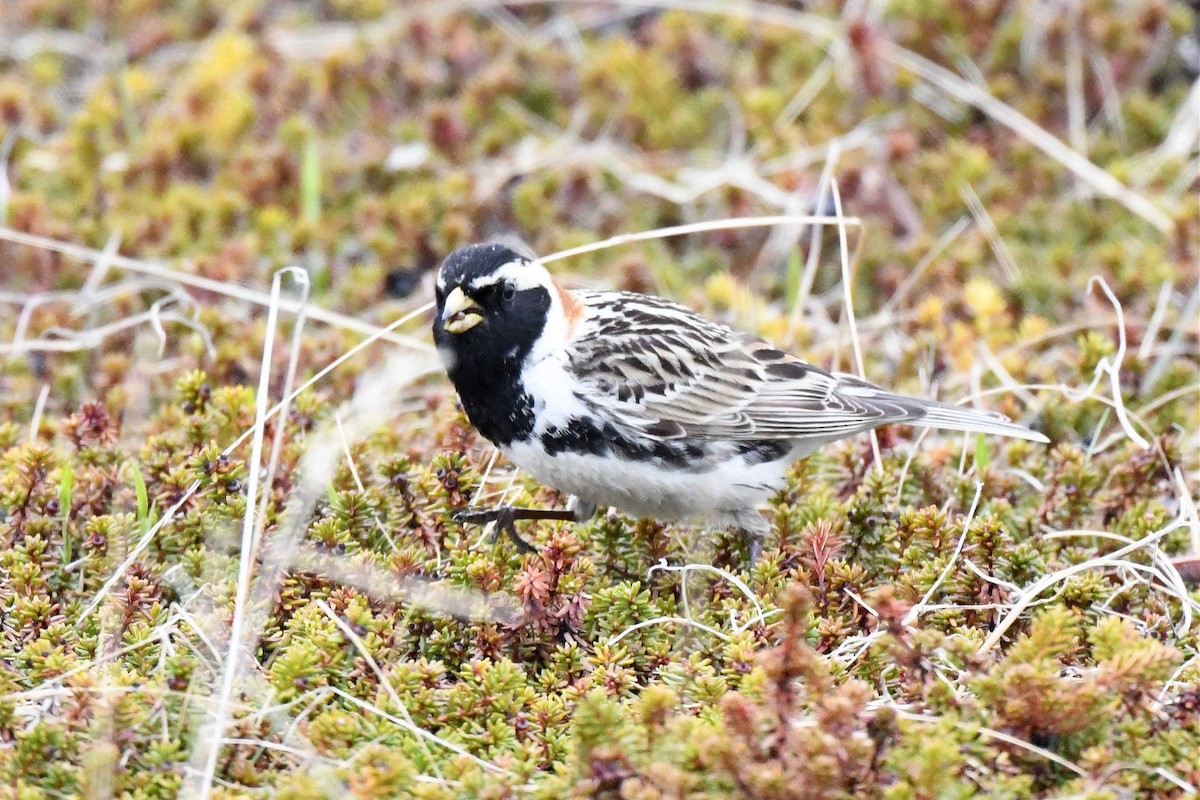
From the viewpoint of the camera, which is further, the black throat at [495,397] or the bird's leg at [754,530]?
the bird's leg at [754,530]

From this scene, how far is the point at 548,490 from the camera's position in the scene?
669 cm

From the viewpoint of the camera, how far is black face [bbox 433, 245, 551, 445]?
594 cm

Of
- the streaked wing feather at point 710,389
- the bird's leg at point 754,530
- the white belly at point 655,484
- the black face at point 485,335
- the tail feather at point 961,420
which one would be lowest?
the bird's leg at point 754,530

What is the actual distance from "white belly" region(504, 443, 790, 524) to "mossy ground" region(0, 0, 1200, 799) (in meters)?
0.20

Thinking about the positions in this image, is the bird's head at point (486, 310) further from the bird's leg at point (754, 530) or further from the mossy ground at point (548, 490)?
the bird's leg at point (754, 530)

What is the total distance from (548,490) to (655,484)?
2.78 ft

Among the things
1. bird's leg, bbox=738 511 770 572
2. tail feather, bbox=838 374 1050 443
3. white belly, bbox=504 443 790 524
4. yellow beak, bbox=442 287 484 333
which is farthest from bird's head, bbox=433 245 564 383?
tail feather, bbox=838 374 1050 443

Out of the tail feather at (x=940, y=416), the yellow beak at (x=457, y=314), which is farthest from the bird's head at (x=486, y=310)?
Answer: the tail feather at (x=940, y=416)

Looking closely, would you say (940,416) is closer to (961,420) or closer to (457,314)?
(961,420)

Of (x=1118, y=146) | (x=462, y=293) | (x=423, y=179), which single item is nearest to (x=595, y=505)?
(x=462, y=293)

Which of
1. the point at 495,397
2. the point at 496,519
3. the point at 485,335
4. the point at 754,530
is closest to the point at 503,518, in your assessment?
the point at 496,519

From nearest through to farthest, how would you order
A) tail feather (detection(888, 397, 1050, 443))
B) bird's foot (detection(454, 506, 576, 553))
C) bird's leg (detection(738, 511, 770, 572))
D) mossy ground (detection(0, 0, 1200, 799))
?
mossy ground (detection(0, 0, 1200, 799)) → bird's foot (detection(454, 506, 576, 553)) → bird's leg (detection(738, 511, 770, 572)) → tail feather (detection(888, 397, 1050, 443))

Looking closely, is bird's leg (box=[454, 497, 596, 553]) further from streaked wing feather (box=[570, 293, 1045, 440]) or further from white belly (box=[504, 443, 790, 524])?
streaked wing feather (box=[570, 293, 1045, 440])

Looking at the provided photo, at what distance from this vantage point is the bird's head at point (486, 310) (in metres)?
5.96
